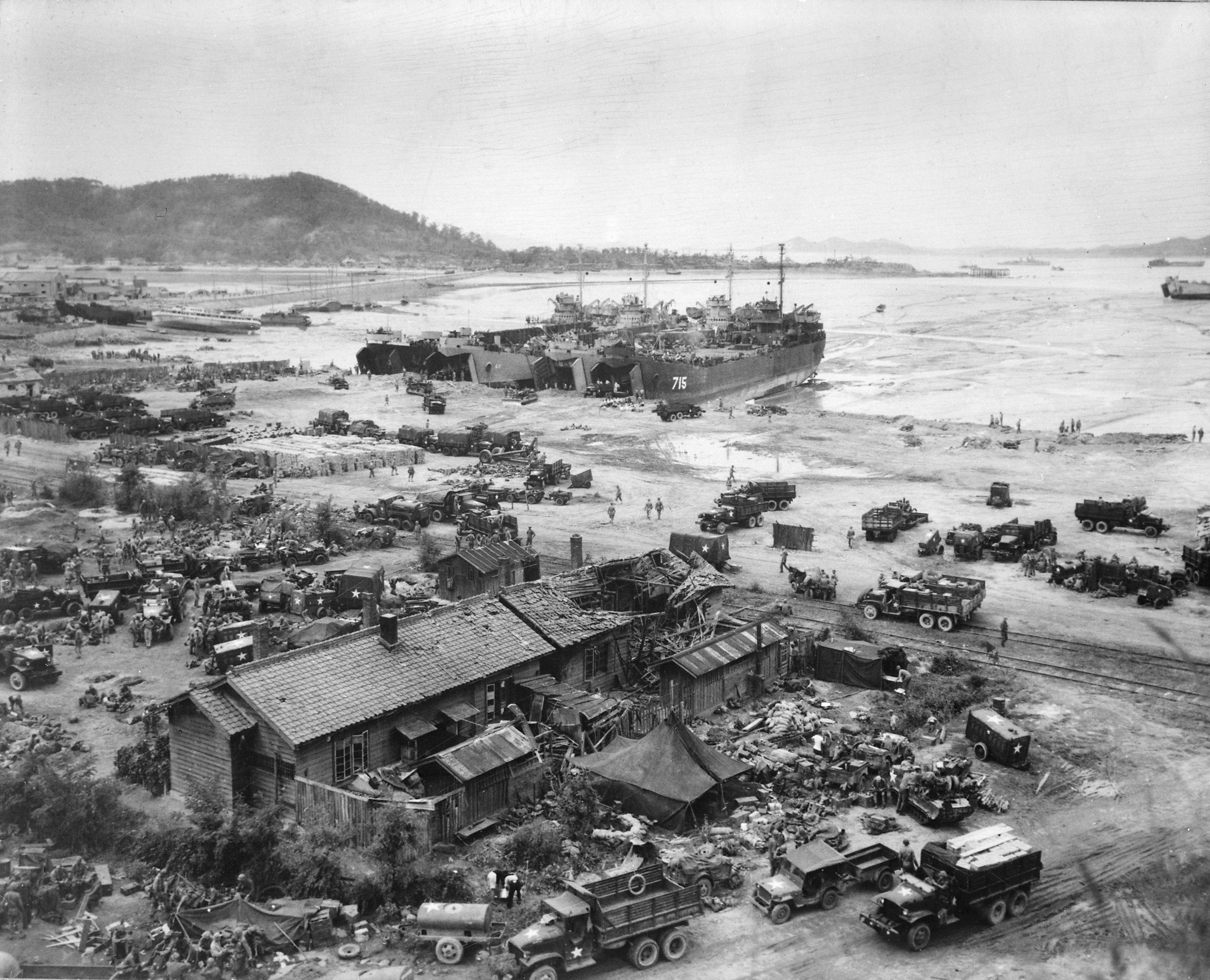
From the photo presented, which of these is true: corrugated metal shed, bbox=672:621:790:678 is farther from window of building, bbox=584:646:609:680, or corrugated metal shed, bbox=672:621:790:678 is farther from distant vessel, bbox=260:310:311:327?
distant vessel, bbox=260:310:311:327

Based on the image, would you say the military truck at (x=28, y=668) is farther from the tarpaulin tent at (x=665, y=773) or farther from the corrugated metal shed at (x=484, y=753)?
the tarpaulin tent at (x=665, y=773)

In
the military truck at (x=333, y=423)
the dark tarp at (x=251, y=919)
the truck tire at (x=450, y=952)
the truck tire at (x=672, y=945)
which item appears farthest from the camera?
the military truck at (x=333, y=423)

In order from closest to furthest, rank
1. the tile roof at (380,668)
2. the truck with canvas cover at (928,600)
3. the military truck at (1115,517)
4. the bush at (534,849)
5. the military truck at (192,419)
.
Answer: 1. the bush at (534,849)
2. the tile roof at (380,668)
3. the truck with canvas cover at (928,600)
4. the military truck at (1115,517)
5. the military truck at (192,419)

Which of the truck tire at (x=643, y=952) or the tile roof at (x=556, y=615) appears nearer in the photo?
the truck tire at (x=643, y=952)

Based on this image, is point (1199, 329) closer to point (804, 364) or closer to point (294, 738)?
point (804, 364)

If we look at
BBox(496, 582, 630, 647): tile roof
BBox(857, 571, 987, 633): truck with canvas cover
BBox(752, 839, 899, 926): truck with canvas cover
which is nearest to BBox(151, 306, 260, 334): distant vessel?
BBox(857, 571, 987, 633): truck with canvas cover

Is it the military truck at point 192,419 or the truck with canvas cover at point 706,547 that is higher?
the military truck at point 192,419

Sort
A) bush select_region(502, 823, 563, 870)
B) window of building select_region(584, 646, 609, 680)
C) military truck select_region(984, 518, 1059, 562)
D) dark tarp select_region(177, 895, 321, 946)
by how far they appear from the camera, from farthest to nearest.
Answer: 1. military truck select_region(984, 518, 1059, 562)
2. window of building select_region(584, 646, 609, 680)
3. bush select_region(502, 823, 563, 870)
4. dark tarp select_region(177, 895, 321, 946)

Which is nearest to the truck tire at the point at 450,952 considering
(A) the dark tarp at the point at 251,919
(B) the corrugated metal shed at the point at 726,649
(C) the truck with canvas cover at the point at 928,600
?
(A) the dark tarp at the point at 251,919
